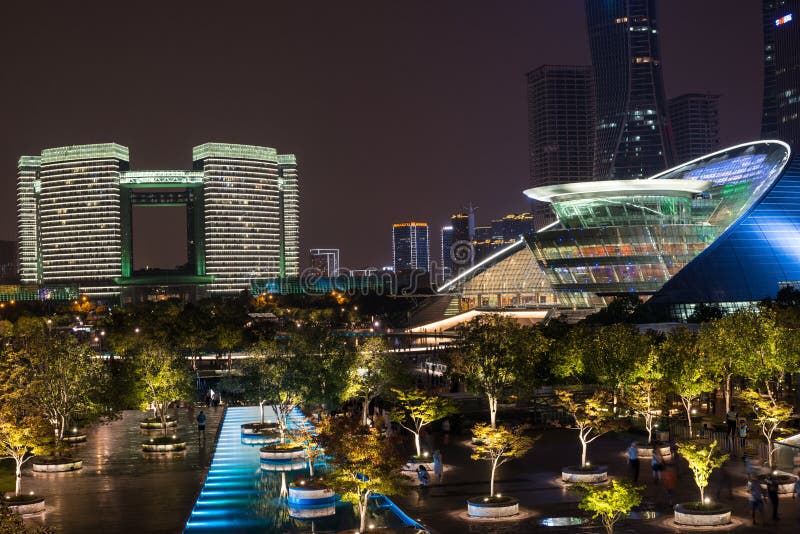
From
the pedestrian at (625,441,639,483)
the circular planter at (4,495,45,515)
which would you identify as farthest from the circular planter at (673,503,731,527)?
the circular planter at (4,495,45,515)

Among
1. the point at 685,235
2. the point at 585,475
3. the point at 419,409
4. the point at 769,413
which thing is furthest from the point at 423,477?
the point at 685,235

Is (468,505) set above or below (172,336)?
below

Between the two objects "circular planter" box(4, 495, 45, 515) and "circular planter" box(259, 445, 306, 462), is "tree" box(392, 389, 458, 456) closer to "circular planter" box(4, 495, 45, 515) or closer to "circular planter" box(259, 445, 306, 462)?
"circular planter" box(259, 445, 306, 462)

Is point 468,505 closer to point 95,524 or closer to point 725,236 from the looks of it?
point 95,524

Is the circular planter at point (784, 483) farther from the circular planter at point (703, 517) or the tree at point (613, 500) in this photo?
the tree at point (613, 500)

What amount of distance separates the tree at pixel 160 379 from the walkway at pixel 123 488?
77.7 inches

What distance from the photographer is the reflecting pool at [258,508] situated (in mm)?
28953

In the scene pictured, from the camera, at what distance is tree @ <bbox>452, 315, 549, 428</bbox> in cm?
4212

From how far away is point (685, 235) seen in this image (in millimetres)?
96500

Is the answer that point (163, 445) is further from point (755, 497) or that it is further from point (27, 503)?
point (755, 497)

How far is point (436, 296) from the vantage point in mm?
134875

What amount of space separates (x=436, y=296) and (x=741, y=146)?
148ft

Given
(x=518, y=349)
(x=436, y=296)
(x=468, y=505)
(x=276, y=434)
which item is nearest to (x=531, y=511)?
(x=468, y=505)

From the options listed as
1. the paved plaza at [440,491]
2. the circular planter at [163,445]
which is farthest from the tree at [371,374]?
the circular planter at [163,445]
